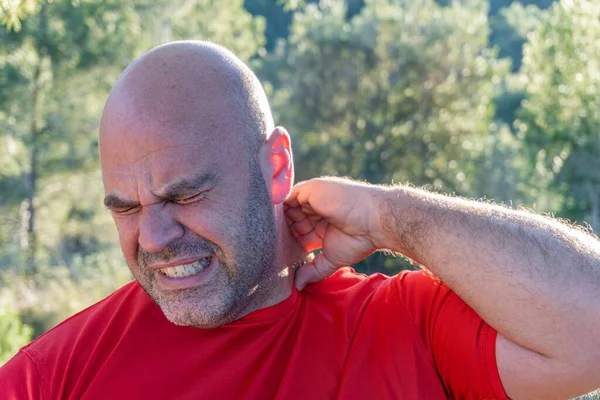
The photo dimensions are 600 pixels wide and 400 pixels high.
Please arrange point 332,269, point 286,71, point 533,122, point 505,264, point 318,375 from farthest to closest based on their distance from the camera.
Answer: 1. point 286,71
2. point 533,122
3. point 332,269
4. point 318,375
5. point 505,264

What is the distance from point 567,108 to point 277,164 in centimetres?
1501

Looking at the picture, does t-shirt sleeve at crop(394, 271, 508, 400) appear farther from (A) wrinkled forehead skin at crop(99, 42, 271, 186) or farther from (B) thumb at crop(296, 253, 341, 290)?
(A) wrinkled forehead skin at crop(99, 42, 271, 186)

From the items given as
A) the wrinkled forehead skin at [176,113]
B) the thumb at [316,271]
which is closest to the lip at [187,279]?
the wrinkled forehead skin at [176,113]

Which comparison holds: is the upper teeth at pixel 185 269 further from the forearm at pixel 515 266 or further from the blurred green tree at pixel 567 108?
the blurred green tree at pixel 567 108

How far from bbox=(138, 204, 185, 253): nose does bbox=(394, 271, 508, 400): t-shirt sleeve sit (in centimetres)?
70

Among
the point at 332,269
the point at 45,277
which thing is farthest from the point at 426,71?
the point at 332,269

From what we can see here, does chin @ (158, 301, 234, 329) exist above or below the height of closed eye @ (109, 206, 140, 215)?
below

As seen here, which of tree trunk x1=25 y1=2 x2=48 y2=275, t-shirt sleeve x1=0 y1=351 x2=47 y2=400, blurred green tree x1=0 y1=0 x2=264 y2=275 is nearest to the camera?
t-shirt sleeve x1=0 y1=351 x2=47 y2=400

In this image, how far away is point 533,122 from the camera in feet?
54.1

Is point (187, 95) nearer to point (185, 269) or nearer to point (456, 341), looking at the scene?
point (185, 269)

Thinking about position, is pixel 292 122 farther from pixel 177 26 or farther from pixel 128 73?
pixel 128 73

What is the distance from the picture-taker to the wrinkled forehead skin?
1.79 metres

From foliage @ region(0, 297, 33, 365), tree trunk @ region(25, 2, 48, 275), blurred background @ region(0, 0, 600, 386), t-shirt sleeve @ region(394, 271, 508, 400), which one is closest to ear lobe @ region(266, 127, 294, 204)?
t-shirt sleeve @ region(394, 271, 508, 400)

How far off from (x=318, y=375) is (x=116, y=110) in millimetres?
929
